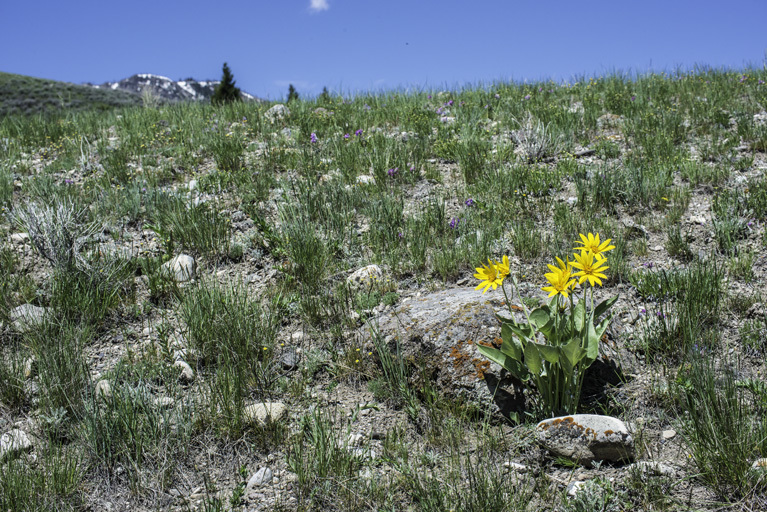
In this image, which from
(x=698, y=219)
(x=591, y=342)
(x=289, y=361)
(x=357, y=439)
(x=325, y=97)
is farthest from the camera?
(x=325, y=97)

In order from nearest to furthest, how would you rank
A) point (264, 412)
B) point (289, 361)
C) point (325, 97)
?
point (264, 412), point (289, 361), point (325, 97)

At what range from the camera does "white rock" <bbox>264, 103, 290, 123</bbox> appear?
8875 millimetres

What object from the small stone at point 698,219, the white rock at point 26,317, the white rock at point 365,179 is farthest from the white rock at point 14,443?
the small stone at point 698,219

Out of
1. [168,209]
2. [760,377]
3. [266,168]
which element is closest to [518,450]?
[760,377]

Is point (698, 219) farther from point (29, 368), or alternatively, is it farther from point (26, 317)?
point (26, 317)

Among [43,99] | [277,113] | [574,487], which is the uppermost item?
[43,99]

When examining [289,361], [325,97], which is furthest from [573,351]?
[325,97]

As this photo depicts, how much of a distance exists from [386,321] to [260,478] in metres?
1.34

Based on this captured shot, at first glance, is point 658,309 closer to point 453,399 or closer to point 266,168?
point 453,399

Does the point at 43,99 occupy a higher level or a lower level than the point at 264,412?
higher

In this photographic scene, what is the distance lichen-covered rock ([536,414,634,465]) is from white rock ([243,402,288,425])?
56.4 inches

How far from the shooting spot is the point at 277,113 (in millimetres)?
9086

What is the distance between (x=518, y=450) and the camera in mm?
2564

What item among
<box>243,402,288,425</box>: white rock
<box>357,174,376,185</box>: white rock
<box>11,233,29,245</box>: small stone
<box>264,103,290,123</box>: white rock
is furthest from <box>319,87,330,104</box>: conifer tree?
<box>243,402,288,425</box>: white rock
